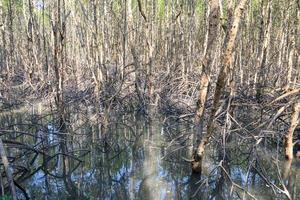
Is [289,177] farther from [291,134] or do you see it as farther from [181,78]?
[181,78]

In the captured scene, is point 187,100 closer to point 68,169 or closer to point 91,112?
point 91,112

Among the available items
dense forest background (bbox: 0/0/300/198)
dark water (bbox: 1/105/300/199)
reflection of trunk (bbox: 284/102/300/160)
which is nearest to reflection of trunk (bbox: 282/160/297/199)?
→ dark water (bbox: 1/105/300/199)

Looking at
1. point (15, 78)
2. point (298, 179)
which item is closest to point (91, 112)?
point (298, 179)

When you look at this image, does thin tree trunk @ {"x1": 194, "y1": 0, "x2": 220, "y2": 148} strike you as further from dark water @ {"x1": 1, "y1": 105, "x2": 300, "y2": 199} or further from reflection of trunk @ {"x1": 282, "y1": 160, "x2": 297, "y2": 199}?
reflection of trunk @ {"x1": 282, "y1": 160, "x2": 297, "y2": 199}

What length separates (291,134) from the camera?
5.43m

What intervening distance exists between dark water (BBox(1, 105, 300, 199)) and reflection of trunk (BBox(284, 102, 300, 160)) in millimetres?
151

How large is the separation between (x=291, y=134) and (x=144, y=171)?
2229 mm

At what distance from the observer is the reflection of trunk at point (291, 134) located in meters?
5.22

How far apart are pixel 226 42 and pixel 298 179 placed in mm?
2373

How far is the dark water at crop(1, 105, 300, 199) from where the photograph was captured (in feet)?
15.2

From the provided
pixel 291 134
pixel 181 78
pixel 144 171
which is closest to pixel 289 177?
pixel 291 134

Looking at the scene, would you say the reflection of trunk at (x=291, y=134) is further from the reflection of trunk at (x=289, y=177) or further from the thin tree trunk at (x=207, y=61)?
the thin tree trunk at (x=207, y=61)

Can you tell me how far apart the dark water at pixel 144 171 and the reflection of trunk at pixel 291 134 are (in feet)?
0.50

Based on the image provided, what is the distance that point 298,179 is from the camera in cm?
507
